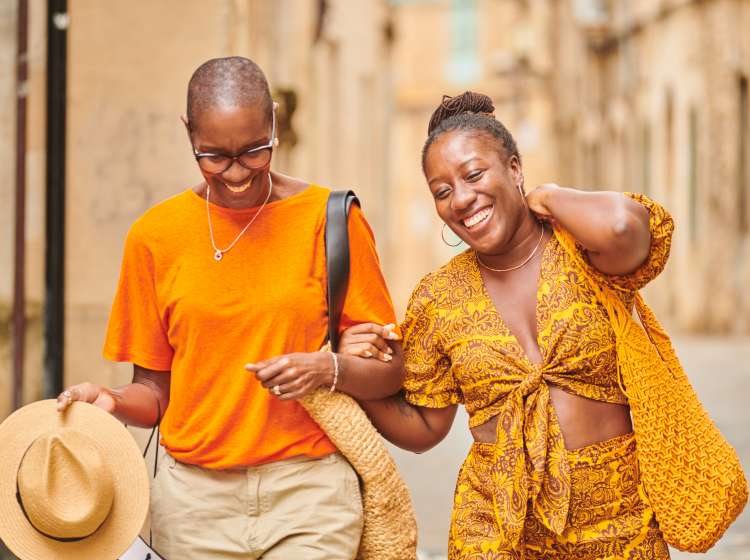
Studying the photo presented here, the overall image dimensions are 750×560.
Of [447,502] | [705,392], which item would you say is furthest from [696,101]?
[447,502]

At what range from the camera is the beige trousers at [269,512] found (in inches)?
144

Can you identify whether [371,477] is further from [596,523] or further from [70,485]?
[70,485]

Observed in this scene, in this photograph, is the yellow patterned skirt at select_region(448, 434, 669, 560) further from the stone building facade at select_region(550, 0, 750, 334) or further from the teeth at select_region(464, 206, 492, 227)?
the stone building facade at select_region(550, 0, 750, 334)

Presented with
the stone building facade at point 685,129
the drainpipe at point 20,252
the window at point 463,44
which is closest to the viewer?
the drainpipe at point 20,252

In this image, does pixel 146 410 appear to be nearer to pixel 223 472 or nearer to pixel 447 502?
pixel 223 472

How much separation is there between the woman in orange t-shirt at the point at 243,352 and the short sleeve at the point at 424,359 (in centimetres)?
16

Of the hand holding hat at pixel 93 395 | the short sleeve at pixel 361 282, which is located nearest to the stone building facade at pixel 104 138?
the hand holding hat at pixel 93 395

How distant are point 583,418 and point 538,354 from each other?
0.69ft

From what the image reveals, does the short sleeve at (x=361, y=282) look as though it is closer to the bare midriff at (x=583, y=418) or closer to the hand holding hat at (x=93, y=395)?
the bare midriff at (x=583, y=418)

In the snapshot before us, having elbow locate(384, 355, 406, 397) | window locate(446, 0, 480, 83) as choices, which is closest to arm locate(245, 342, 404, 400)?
elbow locate(384, 355, 406, 397)

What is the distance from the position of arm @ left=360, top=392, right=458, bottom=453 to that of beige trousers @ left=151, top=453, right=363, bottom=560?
0.80 ft

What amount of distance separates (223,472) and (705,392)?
13.4 m

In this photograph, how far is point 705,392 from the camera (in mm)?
16359

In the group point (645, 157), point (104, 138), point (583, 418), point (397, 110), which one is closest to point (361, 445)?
point (583, 418)
